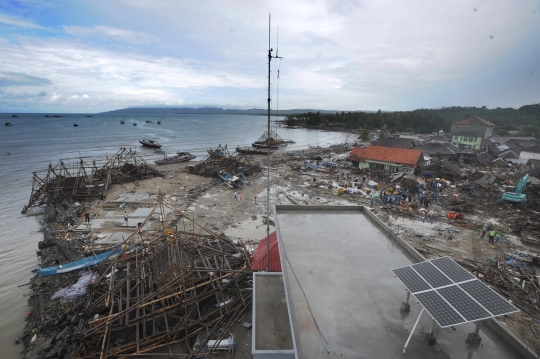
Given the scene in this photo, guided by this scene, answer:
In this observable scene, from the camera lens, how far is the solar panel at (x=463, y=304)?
4.41 metres

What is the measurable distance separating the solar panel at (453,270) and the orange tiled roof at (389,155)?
2946 cm

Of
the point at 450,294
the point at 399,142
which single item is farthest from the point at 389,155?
the point at 450,294

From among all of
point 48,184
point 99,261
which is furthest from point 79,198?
point 99,261

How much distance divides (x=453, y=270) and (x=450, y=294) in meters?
0.79

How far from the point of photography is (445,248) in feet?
53.6

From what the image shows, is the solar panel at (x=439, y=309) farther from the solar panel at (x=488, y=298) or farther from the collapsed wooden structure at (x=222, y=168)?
the collapsed wooden structure at (x=222, y=168)

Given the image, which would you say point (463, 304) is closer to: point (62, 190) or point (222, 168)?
point (62, 190)

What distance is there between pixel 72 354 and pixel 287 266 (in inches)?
302

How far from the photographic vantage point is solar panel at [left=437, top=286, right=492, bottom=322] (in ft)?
14.5

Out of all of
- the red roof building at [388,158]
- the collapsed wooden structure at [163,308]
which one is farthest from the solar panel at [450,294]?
the red roof building at [388,158]

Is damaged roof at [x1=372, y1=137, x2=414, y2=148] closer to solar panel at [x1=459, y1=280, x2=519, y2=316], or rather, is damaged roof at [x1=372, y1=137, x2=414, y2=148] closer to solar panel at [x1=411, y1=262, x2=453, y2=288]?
solar panel at [x1=411, y1=262, x2=453, y2=288]

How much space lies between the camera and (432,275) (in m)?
5.54

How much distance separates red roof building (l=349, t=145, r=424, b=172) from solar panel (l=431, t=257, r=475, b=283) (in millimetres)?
29384

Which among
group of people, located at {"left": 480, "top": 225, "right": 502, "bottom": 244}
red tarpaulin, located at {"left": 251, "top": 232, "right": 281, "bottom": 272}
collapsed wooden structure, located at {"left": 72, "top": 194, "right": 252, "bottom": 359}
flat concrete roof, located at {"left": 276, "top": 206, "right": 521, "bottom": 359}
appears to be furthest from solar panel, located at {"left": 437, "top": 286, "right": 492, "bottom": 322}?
group of people, located at {"left": 480, "top": 225, "right": 502, "bottom": 244}
